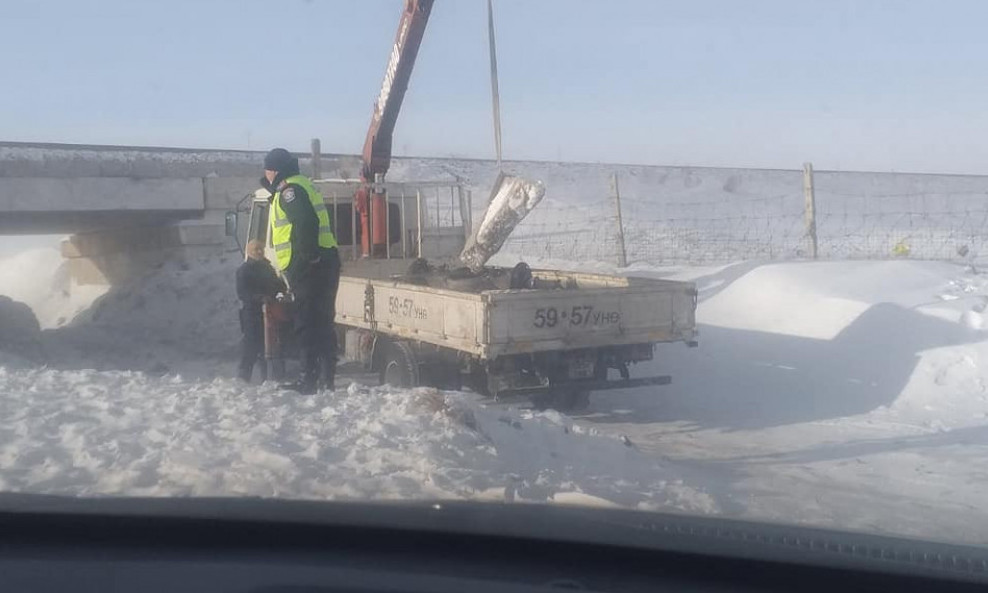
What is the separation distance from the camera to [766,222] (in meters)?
45.6

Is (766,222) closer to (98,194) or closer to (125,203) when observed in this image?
(125,203)

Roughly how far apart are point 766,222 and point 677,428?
35.2 meters

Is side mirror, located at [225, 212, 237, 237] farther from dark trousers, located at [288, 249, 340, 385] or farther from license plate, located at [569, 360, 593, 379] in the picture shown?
license plate, located at [569, 360, 593, 379]

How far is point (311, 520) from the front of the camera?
12.1 ft

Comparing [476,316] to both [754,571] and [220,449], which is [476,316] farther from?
[754,571]

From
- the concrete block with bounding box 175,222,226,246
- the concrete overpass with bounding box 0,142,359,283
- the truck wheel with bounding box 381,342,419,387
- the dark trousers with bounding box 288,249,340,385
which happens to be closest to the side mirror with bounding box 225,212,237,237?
the truck wheel with bounding box 381,342,419,387

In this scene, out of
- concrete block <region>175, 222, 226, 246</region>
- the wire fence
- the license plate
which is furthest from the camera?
the wire fence

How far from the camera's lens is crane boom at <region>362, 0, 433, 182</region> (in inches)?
586

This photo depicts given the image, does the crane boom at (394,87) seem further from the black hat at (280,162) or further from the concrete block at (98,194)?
the concrete block at (98,194)

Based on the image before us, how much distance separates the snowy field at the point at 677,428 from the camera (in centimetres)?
693

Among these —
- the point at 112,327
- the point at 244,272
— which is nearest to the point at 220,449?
the point at 244,272

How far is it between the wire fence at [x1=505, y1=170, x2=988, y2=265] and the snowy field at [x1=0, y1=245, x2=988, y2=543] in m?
5.18

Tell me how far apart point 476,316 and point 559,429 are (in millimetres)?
2095

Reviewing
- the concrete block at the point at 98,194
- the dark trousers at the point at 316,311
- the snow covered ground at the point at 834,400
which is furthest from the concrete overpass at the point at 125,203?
the dark trousers at the point at 316,311
